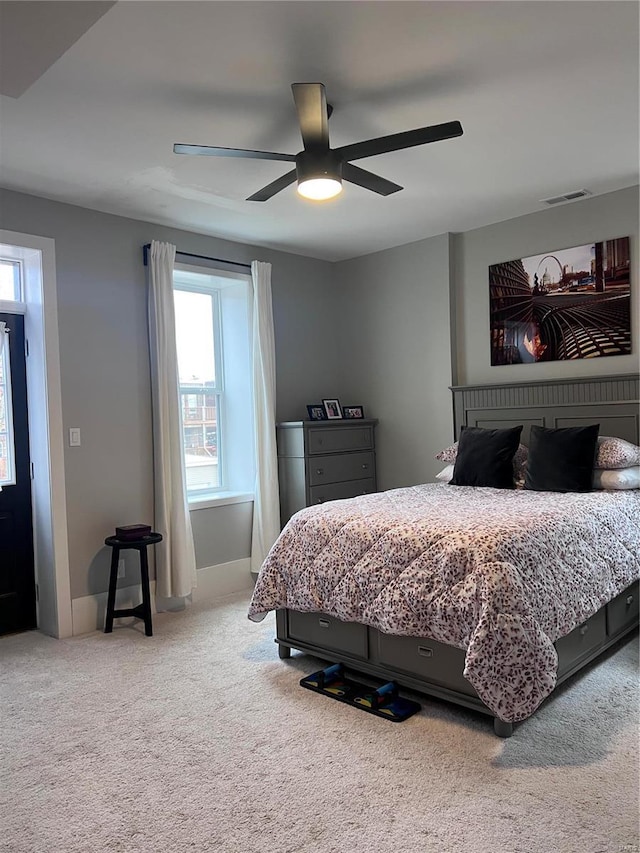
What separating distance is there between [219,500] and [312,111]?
3.02 metres

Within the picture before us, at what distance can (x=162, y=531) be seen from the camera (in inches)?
171

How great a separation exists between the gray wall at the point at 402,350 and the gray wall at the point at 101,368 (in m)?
1.52

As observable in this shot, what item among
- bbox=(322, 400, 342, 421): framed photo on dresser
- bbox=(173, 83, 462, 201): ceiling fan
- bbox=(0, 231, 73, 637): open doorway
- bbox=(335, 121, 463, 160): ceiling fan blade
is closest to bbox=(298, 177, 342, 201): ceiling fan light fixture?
bbox=(173, 83, 462, 201): ceiling fan

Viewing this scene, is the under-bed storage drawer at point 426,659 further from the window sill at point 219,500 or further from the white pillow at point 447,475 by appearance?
the window sill at point 219,500

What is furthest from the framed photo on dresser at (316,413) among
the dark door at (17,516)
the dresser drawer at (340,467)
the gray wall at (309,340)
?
the dark door at (17,516)

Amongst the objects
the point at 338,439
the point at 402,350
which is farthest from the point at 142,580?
the point at 402,350

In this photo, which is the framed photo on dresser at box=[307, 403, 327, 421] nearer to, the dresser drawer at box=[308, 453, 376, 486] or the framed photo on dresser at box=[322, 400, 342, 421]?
the framed photo on dresser at box=[322, 400, 342, 421]

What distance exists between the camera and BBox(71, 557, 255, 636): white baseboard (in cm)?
404

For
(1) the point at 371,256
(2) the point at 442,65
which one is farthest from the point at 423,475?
(2) the point at 442,65

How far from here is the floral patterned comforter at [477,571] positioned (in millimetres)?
2451

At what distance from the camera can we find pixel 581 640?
3014mm

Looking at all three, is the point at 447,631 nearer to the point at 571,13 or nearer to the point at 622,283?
the point at 571,13

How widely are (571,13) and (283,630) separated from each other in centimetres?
302

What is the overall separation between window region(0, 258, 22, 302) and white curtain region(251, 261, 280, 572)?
5.59ft
